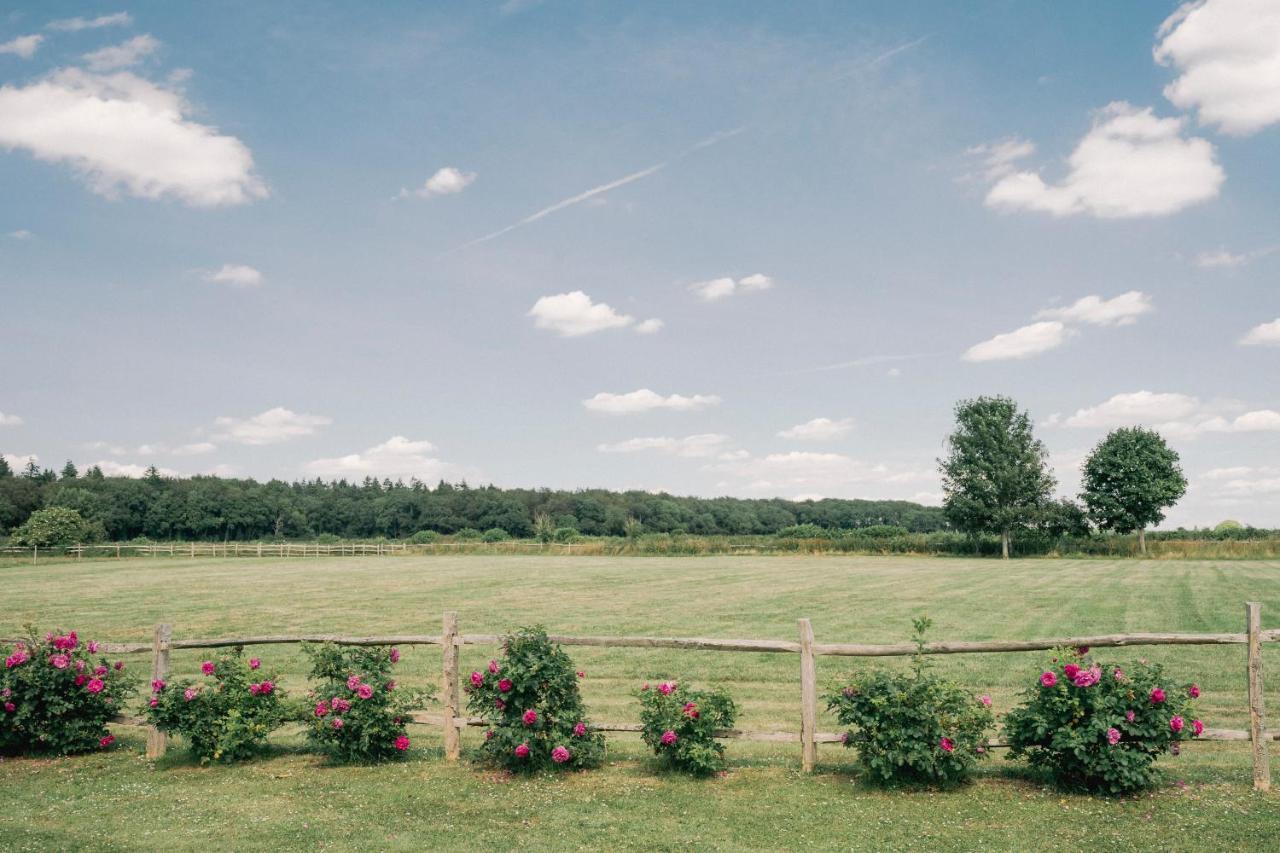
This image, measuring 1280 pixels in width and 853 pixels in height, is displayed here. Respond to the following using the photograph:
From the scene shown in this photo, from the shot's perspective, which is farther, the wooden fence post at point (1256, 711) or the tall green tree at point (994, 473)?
the tall green tree at point (994, 473)

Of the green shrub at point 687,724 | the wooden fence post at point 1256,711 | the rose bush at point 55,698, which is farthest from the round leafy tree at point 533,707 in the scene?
the wooden fence post at point 1256,711

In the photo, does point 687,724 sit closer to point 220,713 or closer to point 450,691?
point 450,691

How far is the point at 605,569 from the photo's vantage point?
52156 mm

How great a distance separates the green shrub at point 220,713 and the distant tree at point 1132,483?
85.5 meters

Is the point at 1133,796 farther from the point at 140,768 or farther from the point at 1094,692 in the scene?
the point at 140,768

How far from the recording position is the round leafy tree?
8969 millimetres

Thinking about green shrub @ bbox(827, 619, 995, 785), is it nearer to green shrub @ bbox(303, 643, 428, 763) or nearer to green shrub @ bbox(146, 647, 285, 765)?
green shrub @ bbox(303, 643, 428, 763)

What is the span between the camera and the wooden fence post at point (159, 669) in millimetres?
10188

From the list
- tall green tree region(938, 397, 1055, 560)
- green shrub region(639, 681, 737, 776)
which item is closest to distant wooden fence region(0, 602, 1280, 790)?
green shrub region(639, 681, 737, 776)

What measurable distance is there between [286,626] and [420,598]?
8144 millimetres

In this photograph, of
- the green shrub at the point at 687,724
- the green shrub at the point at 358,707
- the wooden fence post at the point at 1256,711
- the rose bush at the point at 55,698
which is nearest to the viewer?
the wooden fence post at the point at 1256,711

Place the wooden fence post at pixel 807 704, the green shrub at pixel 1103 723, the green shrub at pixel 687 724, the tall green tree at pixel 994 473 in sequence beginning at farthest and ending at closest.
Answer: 1. the tall green tree at pixel 994 473
2. the wooden fence post at pixel 807 704
3. the green shrub at pixel 687 724
4. the green shrub at pixel 1103 723

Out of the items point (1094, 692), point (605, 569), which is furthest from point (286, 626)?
point (605, 569)

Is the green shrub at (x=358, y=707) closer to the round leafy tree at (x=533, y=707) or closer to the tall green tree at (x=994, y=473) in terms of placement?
the round leafy tree at (x=533, y=707)
